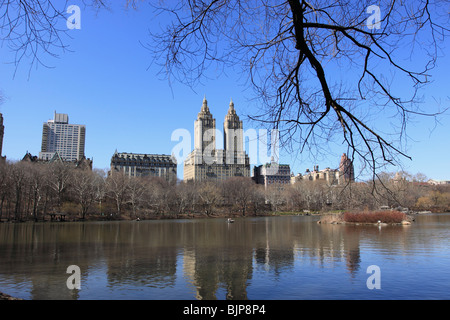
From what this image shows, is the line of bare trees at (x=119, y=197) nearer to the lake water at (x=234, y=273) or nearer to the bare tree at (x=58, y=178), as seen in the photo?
the bare tree at (x=58, y=178)

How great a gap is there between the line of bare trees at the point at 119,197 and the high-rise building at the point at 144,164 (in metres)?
61.0

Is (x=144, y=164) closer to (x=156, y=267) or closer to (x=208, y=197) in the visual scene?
(x=208, y=197)

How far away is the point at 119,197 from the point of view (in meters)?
81.8

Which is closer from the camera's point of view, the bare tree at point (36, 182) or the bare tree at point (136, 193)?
the bare tree at point (36, 182)

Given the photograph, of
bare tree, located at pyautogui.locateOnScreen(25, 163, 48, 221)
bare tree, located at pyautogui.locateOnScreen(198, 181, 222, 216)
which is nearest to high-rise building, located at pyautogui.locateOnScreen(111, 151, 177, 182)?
bare tree, located at pyautogui.locateOnScreen(198, 181, 222, 216)

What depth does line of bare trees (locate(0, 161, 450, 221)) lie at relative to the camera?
63.0 meters

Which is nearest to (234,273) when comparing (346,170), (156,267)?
(156,267)

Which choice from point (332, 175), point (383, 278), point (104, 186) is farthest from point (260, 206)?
point (332, 175)

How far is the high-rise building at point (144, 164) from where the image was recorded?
166500 mm

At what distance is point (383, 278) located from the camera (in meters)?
11.7

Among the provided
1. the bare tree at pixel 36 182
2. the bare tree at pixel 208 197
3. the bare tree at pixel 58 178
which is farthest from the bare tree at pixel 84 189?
the bare tree at pixel 208 197

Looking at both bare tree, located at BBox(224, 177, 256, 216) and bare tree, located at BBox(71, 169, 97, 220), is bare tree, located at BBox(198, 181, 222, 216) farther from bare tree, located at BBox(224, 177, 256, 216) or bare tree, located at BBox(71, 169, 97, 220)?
bare tree, located at BBox(71, 169, 97, 220)

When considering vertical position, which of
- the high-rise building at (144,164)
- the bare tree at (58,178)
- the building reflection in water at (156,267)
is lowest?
the building reflection in water at (156,267)
